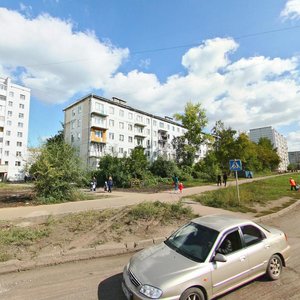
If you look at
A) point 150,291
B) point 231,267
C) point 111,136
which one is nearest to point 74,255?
point 150,291

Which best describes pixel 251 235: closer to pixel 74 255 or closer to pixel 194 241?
pixel 194 241

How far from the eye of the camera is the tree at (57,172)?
14.5 m

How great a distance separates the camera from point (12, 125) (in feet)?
208

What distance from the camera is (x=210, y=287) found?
3.55 meters

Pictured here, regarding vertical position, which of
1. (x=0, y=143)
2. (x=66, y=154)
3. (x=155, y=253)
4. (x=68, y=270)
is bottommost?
(x=68, y=270)

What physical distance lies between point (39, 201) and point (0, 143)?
184 ft

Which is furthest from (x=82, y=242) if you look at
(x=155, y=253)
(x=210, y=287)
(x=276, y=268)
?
(x=276, y=268)

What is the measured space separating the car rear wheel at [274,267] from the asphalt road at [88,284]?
0.34ft

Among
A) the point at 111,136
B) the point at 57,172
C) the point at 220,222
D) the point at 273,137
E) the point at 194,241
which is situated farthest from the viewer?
the point at 273,137

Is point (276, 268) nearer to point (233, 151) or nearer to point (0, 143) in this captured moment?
point (233, 151)

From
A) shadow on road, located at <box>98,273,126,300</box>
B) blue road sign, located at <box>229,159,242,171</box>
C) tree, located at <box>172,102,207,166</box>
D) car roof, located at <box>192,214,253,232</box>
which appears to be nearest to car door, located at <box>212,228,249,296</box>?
car roof, located at <box>192,214,253,232</box>

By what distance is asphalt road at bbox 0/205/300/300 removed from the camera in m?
3.94

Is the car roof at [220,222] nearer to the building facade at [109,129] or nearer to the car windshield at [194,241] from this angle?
the car windshield at [194,241]

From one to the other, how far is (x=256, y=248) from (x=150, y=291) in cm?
229
